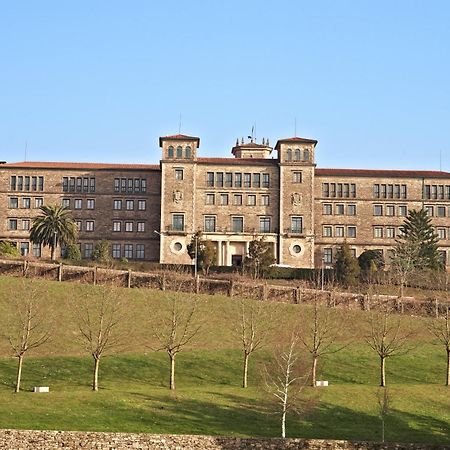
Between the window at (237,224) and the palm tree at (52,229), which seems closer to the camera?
the palm tree at (52,229)

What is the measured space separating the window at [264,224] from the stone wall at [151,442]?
230 ft

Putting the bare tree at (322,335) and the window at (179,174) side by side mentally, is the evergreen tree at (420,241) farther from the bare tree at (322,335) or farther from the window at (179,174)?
the bare tree at (322,335)

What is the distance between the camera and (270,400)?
156ft

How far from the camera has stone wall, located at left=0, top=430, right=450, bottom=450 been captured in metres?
41.1

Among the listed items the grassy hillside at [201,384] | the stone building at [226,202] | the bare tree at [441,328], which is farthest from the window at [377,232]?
the grassy hillside at [201,384]

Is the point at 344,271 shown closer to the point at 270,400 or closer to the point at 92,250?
the point at 92,250

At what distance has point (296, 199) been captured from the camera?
112 metres

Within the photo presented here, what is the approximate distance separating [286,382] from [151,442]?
876 cm

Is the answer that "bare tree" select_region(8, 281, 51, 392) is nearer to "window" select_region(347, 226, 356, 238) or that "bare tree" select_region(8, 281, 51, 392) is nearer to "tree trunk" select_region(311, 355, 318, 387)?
"tree trunk" select_region(311, 355, 318, 387)

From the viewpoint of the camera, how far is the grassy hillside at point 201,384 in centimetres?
4497

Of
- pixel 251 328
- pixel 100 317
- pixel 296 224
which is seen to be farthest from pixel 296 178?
pixel 100 317

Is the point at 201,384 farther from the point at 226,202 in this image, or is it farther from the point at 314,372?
the point at 226,202

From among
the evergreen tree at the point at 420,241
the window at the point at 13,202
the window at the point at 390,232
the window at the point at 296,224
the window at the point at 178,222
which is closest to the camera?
the evergreen tree at the point at 420,241

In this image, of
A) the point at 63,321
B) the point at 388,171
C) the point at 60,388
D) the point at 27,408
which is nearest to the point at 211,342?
the point at 63,321
